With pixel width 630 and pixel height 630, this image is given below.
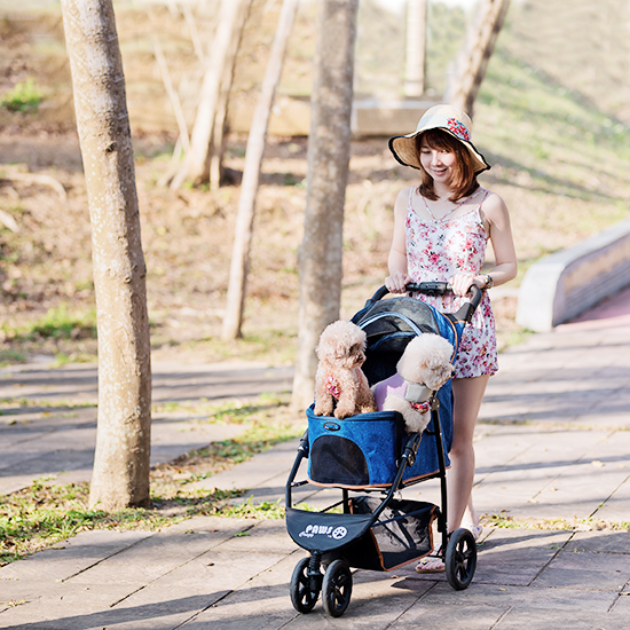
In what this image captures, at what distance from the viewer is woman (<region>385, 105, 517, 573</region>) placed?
13.4 feet

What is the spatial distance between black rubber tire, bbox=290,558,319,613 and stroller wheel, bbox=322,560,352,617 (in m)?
0.12

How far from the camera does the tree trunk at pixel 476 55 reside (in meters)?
11.2

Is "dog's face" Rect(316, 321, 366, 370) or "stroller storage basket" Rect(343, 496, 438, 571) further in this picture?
"stroller storage basket" Rect(343, 496, 438, 571)

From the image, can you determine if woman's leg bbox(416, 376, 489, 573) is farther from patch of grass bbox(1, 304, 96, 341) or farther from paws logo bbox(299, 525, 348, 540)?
patch of grass bbox(1, 304, 96, 341)

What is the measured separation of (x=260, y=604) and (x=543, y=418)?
394cm

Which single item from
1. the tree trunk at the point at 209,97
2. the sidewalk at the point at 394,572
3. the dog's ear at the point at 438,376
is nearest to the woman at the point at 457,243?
the sidewalk at the point at 394,572

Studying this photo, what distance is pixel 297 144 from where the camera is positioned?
22.3 metres

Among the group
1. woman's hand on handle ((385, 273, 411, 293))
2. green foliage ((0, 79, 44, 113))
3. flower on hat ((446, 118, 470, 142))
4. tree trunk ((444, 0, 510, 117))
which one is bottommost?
woman's hand on handle ((385, 273, 411, 293))

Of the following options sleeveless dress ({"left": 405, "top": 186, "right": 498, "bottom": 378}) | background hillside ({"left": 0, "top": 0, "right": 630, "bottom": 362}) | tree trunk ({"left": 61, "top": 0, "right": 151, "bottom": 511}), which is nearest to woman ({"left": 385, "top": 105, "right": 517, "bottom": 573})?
sleeveless dress ({"left": 405, "top": 186, "right": 498, "bottom": 378})

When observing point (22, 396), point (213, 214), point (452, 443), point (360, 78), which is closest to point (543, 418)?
point (452, 443)

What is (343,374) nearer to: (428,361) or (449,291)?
(428,361)

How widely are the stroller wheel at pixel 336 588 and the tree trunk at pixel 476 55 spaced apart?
28.2 ft

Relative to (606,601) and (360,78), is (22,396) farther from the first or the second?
(360,78)

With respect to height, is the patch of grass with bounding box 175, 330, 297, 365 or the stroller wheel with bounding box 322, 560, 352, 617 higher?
the patch of grass with bounding box 175, 330, 297, 365
